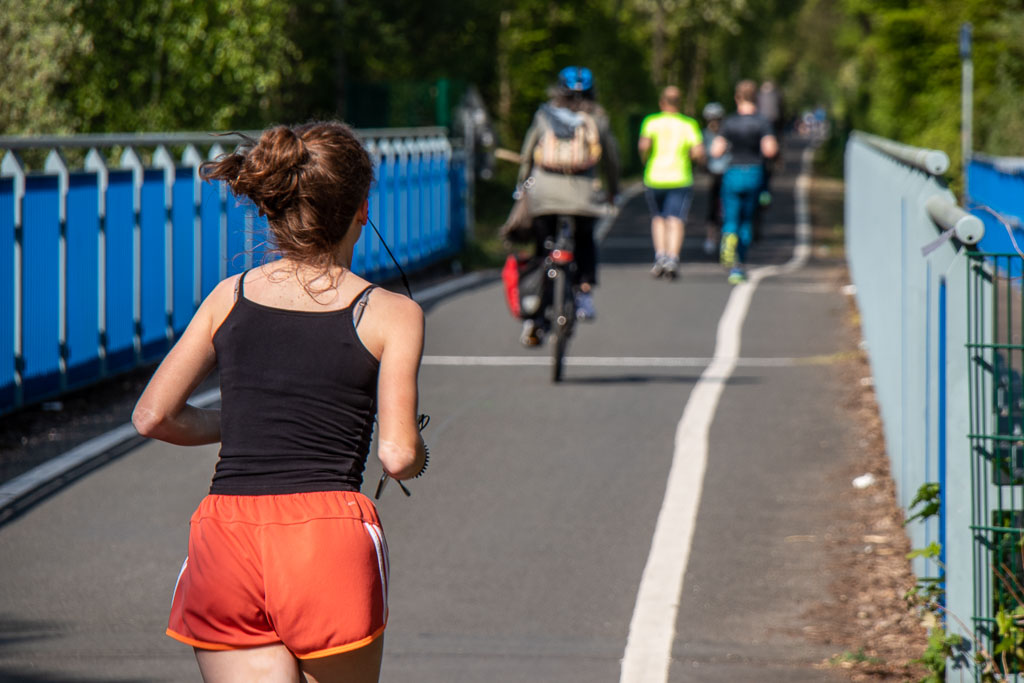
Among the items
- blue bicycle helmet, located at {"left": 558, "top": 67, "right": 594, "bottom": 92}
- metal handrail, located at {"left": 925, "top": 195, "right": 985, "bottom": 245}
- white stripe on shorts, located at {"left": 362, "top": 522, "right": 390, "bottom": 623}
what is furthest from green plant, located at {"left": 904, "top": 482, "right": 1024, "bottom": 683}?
blue bicycle helmet, located at {"left": 558, "top": 67, "right": 594, "bottom": 92}

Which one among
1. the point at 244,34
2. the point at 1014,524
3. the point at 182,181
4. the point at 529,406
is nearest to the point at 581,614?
the point at 1014,524

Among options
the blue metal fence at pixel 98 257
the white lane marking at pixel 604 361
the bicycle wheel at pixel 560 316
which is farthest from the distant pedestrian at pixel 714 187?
the bicycle wheel at pixel 560 316

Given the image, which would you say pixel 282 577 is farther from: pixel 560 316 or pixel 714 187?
pixel 714 187

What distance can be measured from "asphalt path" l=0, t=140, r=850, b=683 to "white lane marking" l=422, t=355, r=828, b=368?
0.09ft

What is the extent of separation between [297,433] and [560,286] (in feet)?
23.9

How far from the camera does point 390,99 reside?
22734 millimetres

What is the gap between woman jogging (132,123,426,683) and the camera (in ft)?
9.84

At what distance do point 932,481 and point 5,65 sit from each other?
11.1 m

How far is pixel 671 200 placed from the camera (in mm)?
17156

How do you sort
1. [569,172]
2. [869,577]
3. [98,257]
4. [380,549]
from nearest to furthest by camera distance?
[380,549]
[869,577]
[98,257]
[569,172]

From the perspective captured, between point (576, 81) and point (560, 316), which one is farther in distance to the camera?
point (576, 81)

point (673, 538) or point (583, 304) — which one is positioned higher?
point (583, 304)

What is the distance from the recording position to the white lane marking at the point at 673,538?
5199 millimetres

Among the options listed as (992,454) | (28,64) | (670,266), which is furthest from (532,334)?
(670,266)
